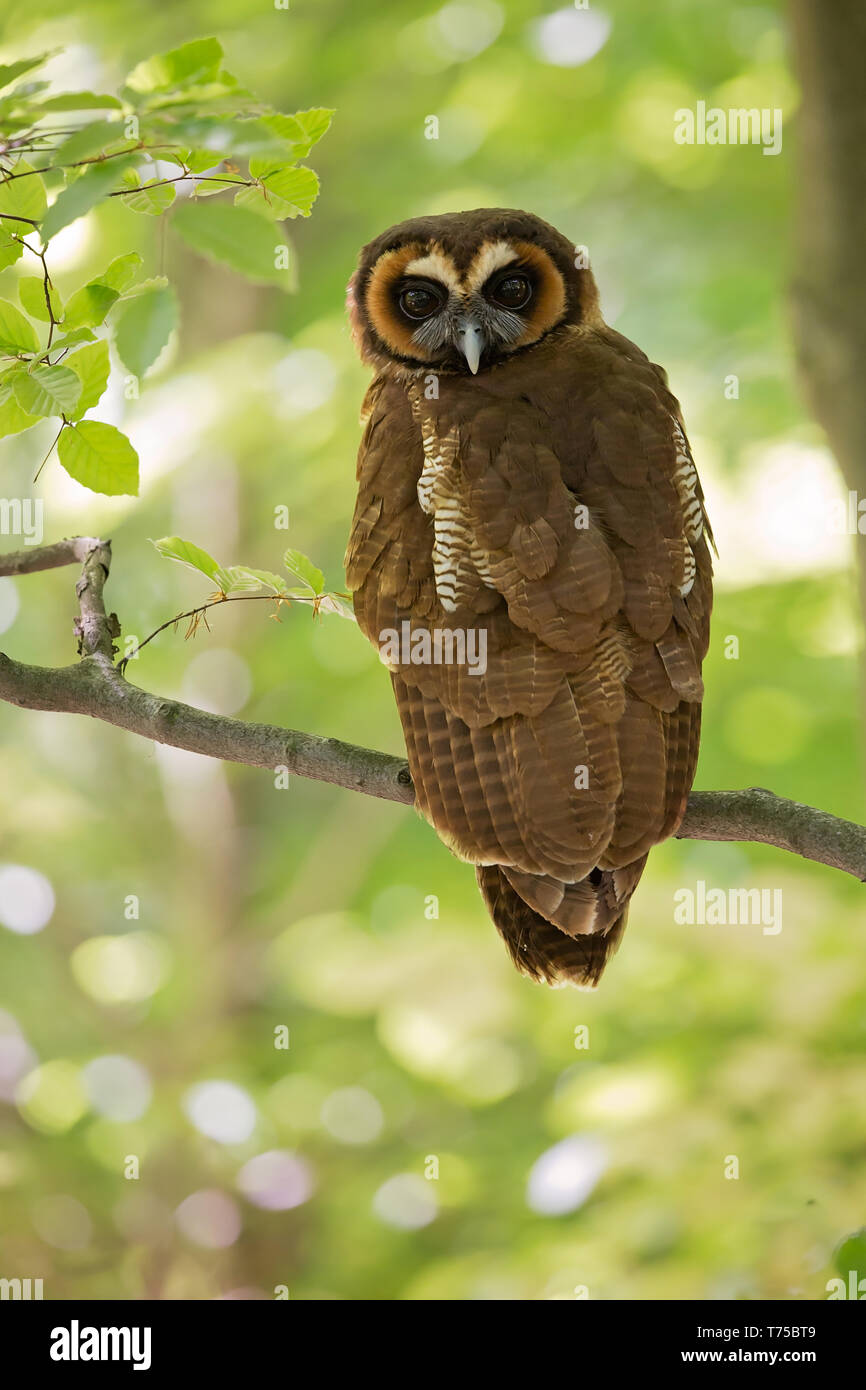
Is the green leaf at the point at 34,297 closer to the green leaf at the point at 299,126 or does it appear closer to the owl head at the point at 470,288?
the green leaf at the point at 299,126

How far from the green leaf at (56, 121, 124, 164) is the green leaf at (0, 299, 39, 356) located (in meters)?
0.30

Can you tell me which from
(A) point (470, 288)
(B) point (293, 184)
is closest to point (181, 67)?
(B) point (293, 184)

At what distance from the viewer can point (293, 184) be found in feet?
3.45

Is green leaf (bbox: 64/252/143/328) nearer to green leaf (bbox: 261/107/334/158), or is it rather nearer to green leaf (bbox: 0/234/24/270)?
green leaf (bbox: 0/234/24/270)

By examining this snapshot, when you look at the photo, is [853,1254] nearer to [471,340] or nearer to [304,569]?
[304,569]

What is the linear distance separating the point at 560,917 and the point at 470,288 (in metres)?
0.85

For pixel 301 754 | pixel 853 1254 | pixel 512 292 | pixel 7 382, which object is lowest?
pixel 853 1254

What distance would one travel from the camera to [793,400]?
3312 millimetres

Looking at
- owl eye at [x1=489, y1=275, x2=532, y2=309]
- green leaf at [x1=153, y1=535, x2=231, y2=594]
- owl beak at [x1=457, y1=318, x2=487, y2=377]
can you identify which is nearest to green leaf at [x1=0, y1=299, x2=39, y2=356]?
green leaf at [x1=153, y1=535, x2=231, y2=594]

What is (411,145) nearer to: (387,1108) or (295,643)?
(295,643)

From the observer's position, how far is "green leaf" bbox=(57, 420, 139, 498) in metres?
1.12

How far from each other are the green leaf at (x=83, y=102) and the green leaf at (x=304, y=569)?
60 cm

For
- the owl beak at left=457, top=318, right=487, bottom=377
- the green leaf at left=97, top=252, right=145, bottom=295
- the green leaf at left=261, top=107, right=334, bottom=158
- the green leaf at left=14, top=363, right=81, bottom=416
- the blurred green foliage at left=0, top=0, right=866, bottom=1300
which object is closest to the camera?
the green leaf at left=261, top=107, right=334, bottom=158
